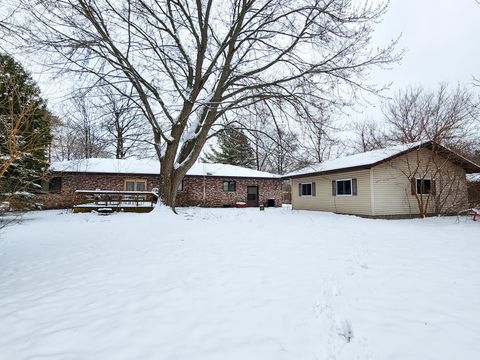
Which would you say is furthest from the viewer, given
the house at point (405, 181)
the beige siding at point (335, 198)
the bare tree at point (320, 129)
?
the beige siding at point (335, 198)

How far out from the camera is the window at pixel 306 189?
59.1 ft

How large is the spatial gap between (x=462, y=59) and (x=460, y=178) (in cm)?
691

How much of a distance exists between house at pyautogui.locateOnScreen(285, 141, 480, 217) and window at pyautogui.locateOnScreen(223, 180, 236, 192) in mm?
9300

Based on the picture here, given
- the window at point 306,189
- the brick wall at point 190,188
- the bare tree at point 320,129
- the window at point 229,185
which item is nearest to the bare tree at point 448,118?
the bare tree at point 320,129

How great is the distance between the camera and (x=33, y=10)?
7383 millimetres

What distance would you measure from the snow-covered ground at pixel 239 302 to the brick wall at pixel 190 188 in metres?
14.8

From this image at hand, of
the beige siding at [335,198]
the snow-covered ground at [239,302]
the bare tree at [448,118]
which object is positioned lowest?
the snow-covered ground at [239,302]

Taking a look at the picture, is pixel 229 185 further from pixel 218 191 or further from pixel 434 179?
pixel 434 179

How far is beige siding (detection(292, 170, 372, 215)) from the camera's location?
13508 millimetres

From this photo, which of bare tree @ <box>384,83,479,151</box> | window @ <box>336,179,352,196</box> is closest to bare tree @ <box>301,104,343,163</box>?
window @ <box>336,179,352,196</box>

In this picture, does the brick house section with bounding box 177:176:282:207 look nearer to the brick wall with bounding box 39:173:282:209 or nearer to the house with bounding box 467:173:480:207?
the brick wall with bounding box 39:173:282:209

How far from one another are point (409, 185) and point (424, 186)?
0.94 meters

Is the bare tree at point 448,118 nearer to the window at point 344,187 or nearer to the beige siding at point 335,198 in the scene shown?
the beige siding at point 335,198

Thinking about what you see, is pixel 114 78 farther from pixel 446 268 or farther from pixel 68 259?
pixel 446 268
